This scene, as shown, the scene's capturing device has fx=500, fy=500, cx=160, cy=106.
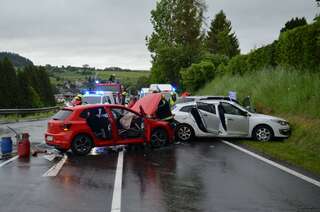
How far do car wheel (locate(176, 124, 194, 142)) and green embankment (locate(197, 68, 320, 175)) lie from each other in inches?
84.1

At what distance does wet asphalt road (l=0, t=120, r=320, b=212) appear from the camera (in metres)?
8.54

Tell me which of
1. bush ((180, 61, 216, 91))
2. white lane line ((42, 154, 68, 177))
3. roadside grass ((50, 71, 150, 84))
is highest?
roadside grass ((50, 71, 150, 84))

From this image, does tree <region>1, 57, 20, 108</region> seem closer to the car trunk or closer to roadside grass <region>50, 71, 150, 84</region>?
roadside grass <region>50, 71, 150, 84</region>

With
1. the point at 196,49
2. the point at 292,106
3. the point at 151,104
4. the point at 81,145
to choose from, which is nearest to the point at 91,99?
the point at 151,104

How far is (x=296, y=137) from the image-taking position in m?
17.7

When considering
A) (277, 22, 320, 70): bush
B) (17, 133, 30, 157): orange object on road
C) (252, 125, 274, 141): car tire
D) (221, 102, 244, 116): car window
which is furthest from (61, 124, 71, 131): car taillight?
(277, 22, 320, 70): bush


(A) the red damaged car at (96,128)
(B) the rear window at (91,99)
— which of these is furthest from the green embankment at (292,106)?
(B) the rear window at (91,99)

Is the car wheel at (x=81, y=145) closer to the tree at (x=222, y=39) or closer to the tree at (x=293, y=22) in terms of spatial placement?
the tree at (x=293, y=22)

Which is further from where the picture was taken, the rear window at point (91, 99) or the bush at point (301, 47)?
the rear window at point (91, 99)

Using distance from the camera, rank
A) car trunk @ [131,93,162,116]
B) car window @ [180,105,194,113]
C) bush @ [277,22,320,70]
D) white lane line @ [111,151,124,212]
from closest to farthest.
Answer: white lane line @ [111,151,124,212] < car trunk @ [131,93,162,116] < car window @ [180,105,194,113] < bush @ [277,22,320,70]

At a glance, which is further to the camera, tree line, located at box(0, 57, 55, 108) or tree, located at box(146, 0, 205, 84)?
tree line, located at box(0, 57, 55, 108)

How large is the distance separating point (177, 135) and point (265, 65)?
481 inches

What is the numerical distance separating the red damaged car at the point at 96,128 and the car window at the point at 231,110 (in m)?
3.61

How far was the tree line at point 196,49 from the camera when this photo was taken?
82.7ft
